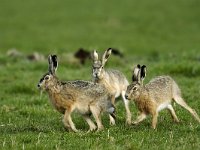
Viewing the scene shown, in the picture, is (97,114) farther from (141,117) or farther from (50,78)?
(50,78)

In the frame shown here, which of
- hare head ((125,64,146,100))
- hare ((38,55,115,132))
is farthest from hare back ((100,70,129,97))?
hare ((38,55,115,132))

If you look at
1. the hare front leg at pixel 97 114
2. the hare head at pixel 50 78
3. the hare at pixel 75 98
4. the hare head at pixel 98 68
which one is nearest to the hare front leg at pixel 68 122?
the hare at pixel 75 98

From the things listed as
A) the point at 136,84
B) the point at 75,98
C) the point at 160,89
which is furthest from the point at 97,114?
the point at 160,89

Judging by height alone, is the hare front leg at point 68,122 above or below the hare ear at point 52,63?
below

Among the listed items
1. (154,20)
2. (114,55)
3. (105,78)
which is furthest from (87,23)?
(105,78)

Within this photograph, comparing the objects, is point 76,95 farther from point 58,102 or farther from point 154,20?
point 154,20

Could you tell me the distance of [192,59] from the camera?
70.9 feet

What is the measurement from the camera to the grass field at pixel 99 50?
34.5 ft

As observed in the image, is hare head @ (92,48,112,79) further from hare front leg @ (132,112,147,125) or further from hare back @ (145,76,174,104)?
hare front leg @ (132,112,147,125)

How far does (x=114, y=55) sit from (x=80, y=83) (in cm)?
1123

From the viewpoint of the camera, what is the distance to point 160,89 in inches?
501

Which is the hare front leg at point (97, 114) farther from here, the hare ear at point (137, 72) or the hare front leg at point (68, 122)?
the hare ear at point (137, 72)

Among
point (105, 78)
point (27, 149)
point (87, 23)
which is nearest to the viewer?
point (27, 149)

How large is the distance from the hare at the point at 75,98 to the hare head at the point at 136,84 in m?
0.45
